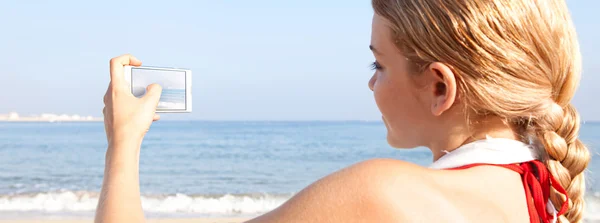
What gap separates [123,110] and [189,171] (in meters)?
14.9

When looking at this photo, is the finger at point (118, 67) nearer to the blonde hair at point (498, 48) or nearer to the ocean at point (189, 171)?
the blonde hair at point (498, 48)

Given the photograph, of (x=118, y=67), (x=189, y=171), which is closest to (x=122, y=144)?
(x=118, y=67)

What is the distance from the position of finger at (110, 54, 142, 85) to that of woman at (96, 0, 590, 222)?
0.6 inches

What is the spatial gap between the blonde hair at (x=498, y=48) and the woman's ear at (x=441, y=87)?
0.06ft

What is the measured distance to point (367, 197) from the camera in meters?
0.92

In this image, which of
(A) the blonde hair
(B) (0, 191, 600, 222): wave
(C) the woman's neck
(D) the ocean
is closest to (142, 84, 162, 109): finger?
(A) the blonde hair

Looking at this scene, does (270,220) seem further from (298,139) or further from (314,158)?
(298,139)

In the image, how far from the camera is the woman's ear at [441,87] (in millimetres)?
1098

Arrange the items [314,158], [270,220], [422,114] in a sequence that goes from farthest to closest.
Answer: [314,158]
[422,114]
[270,220]

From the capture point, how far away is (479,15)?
1.10m

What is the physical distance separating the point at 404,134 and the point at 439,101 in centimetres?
14

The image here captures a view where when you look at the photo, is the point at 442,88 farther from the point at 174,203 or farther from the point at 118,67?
the point at 174,203

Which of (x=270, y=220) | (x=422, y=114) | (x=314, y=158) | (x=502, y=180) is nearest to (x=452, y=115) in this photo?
(x=422, y=114)

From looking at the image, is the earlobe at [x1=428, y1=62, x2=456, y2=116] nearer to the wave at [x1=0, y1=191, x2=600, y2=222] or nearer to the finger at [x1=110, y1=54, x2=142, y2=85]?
the finger at [x1=110, y1=54, x2=142, y2=85]
